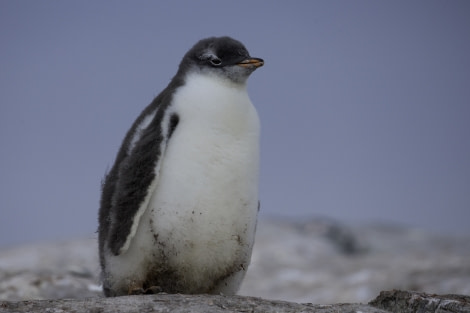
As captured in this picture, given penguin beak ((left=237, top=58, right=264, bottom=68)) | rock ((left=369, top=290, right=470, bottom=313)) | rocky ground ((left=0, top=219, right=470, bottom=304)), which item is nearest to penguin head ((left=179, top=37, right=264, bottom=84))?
penguin beak ((left=237, top=58, right=264, bottom=68))

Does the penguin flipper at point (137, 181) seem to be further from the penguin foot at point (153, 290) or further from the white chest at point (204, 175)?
the penguin foot at point (153, 290)

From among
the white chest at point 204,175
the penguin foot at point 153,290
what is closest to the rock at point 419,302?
the white chest at point 204,175

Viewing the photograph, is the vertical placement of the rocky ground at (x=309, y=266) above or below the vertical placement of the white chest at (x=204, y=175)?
below

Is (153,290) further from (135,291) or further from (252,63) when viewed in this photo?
(252,63)

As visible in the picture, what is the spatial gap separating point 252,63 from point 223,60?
0.18 meters

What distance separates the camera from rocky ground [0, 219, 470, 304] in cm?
697

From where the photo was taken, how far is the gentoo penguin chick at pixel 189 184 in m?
4.36

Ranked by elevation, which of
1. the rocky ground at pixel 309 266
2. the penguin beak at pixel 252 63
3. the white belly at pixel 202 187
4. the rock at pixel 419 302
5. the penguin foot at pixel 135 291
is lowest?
the rocky ground at pixel 309 266

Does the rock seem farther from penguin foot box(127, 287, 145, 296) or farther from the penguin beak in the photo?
the penguin beak

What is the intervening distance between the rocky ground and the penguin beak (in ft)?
8.34

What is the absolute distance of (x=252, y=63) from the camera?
4.50 m

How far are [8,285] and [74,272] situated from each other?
3.69 ft

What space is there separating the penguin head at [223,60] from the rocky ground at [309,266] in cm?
239

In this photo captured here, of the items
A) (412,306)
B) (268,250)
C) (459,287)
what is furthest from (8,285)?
(268,250)
